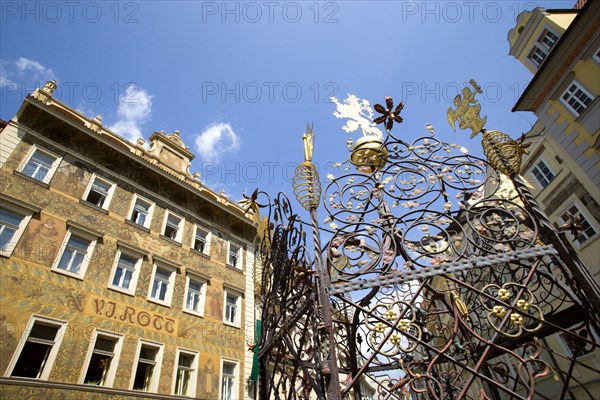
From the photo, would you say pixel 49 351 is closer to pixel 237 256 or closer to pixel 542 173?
pixel 237 256

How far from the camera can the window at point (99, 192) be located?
39.8 ft

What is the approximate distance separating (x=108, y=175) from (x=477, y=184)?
13.8m

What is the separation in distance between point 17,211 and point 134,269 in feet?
12.7

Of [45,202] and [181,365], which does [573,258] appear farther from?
[45,202]

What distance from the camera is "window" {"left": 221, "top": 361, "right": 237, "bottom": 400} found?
38.6ft

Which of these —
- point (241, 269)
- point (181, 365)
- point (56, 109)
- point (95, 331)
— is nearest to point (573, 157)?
point (241, 269)

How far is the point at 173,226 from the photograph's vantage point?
14.3 m

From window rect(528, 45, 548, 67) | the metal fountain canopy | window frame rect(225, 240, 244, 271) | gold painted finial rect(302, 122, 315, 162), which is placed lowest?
the metal fountain canopy

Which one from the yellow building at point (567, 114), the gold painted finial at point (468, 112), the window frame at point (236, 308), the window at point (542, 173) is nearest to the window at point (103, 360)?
the window frame at point (236, 308)

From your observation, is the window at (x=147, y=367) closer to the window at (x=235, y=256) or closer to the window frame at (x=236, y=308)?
the window frame at (x=236, y=308)

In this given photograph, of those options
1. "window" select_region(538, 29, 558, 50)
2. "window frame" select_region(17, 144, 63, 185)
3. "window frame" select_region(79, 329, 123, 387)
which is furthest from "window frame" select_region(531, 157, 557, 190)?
"window frame" select_region(17, 144, 63, 185)

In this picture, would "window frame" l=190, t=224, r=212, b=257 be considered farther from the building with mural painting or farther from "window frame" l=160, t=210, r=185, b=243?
"window frame" l=160, t=210, r=185, b=243

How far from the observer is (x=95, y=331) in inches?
369

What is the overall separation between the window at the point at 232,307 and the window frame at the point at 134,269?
401 centimetres
